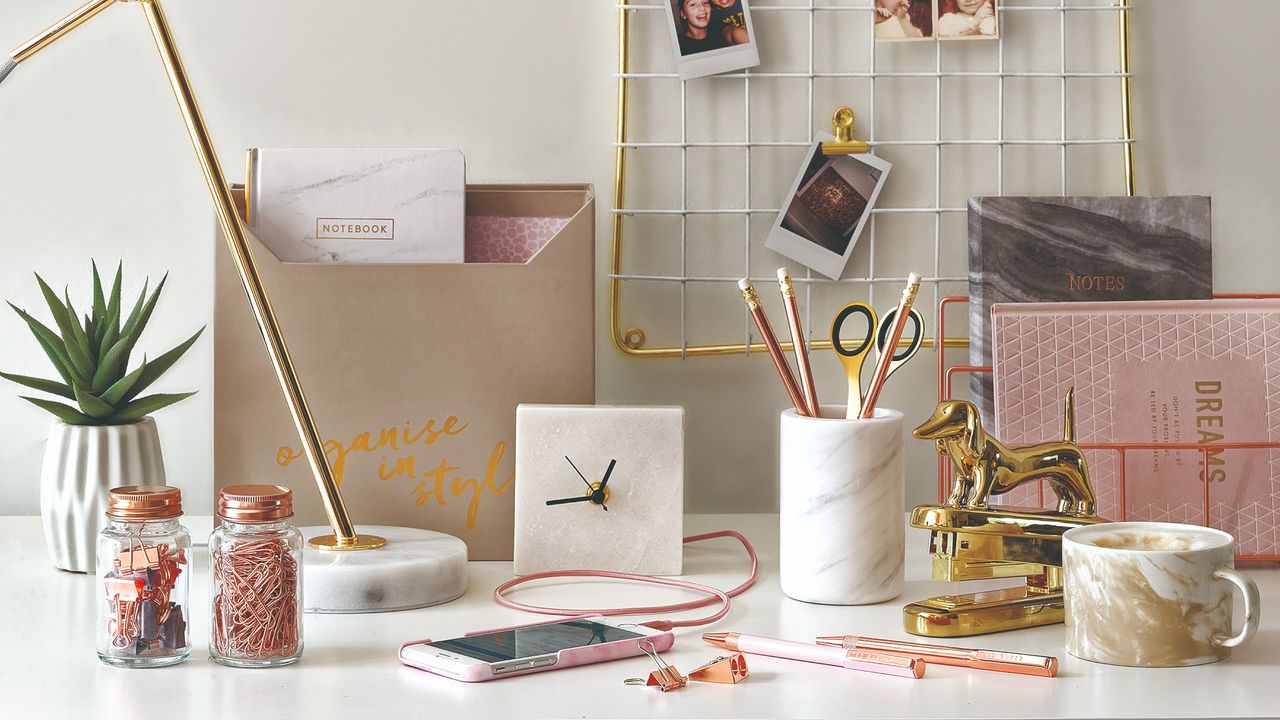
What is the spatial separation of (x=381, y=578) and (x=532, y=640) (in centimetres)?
15

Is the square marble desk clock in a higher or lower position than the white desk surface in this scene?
higher

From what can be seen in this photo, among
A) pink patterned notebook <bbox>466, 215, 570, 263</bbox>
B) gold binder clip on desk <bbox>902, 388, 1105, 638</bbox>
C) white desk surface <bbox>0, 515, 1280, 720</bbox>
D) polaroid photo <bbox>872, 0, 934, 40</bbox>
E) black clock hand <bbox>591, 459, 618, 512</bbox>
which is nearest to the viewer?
white desk surface <bbox>0, 515, 1280, 720</bbox>

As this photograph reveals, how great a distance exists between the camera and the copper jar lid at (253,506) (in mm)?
649

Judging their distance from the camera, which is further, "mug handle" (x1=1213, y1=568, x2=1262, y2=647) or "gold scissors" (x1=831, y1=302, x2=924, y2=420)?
"gold scissors" (x1=831, y1=302, x2=924, y2=420)

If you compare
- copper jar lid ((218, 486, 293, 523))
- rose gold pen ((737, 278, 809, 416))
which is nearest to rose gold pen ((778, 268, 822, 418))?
rose gold pen ((737, 278, 809, 416))

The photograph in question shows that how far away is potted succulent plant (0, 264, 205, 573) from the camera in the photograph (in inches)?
34.4

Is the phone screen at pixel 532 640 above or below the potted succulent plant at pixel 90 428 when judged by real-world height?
below

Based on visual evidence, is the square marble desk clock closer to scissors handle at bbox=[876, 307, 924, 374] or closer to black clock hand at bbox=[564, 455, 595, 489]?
A: black clock hand at bbox=[564, 455, 595, 489]

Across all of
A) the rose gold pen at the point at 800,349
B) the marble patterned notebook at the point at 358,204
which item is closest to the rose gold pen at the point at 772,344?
the rose gold pen at the point at 800,349

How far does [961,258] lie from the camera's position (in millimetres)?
1102

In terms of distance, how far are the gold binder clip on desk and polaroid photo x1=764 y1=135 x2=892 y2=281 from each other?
34 centimetres

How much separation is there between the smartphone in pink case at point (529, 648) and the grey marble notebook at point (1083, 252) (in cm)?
45

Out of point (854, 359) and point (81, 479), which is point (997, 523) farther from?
point (81, 479)

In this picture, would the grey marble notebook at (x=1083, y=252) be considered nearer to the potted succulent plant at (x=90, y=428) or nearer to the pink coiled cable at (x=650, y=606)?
the pink coiled cable at (x=650, y=606)
